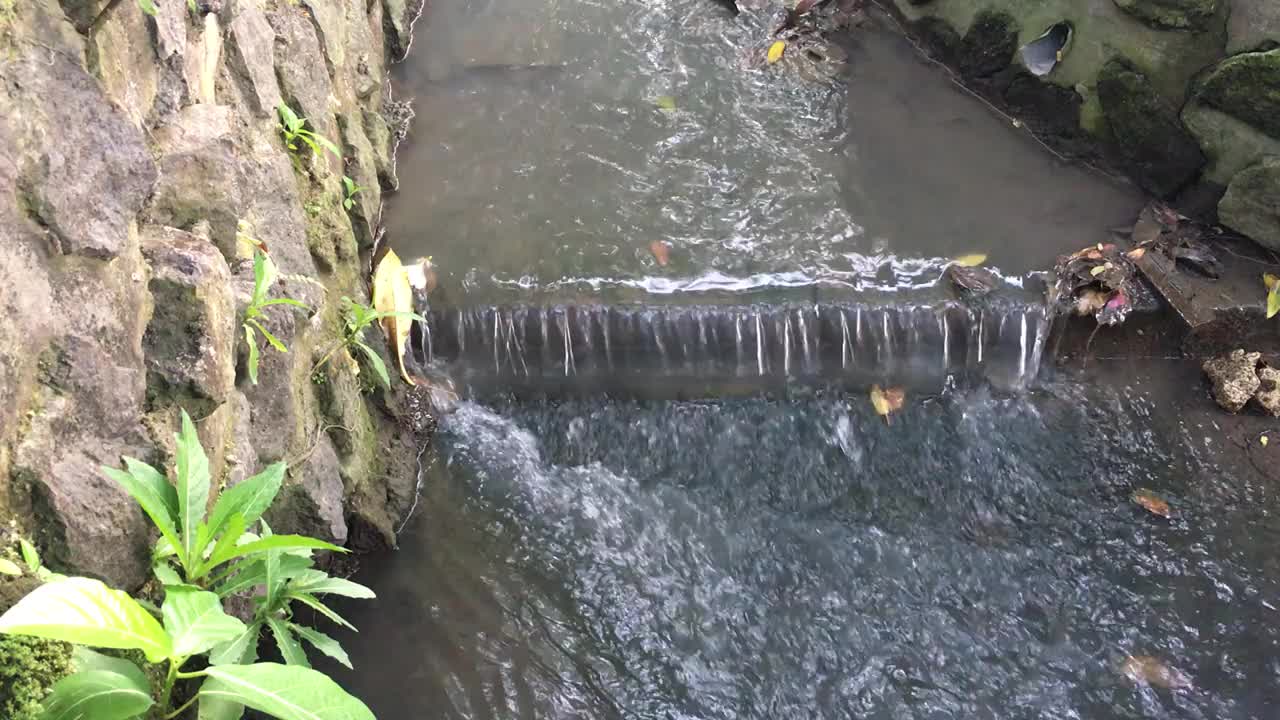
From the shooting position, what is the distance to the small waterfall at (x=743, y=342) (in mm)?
5578

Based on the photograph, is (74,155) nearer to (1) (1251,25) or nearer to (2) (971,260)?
(2) (971,260)

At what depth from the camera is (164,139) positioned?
326cm

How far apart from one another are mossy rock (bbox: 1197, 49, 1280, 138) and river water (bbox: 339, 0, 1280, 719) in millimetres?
876

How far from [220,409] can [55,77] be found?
1227 mm

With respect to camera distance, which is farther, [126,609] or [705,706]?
[705,706]

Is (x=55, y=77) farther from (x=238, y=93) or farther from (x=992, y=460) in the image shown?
(x=992, y=460)

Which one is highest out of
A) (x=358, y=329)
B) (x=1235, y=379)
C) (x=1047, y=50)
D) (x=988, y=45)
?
(x=988, y=45)

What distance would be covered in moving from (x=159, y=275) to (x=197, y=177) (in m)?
0.57

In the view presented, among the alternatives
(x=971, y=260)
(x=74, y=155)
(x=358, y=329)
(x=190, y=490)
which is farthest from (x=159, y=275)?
(x=971, y=260)

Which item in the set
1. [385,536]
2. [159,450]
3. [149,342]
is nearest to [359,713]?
[159,450]

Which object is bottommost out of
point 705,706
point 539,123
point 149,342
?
point 705,706

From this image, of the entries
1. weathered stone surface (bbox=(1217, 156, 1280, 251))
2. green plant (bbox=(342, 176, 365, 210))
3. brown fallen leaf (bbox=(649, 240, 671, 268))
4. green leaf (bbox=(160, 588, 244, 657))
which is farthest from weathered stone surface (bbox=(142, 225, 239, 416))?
weathered stone surface (bbox=(1217, 156, 1280, 251))

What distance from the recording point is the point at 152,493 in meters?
2.51

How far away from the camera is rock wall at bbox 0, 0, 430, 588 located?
7.76ft
